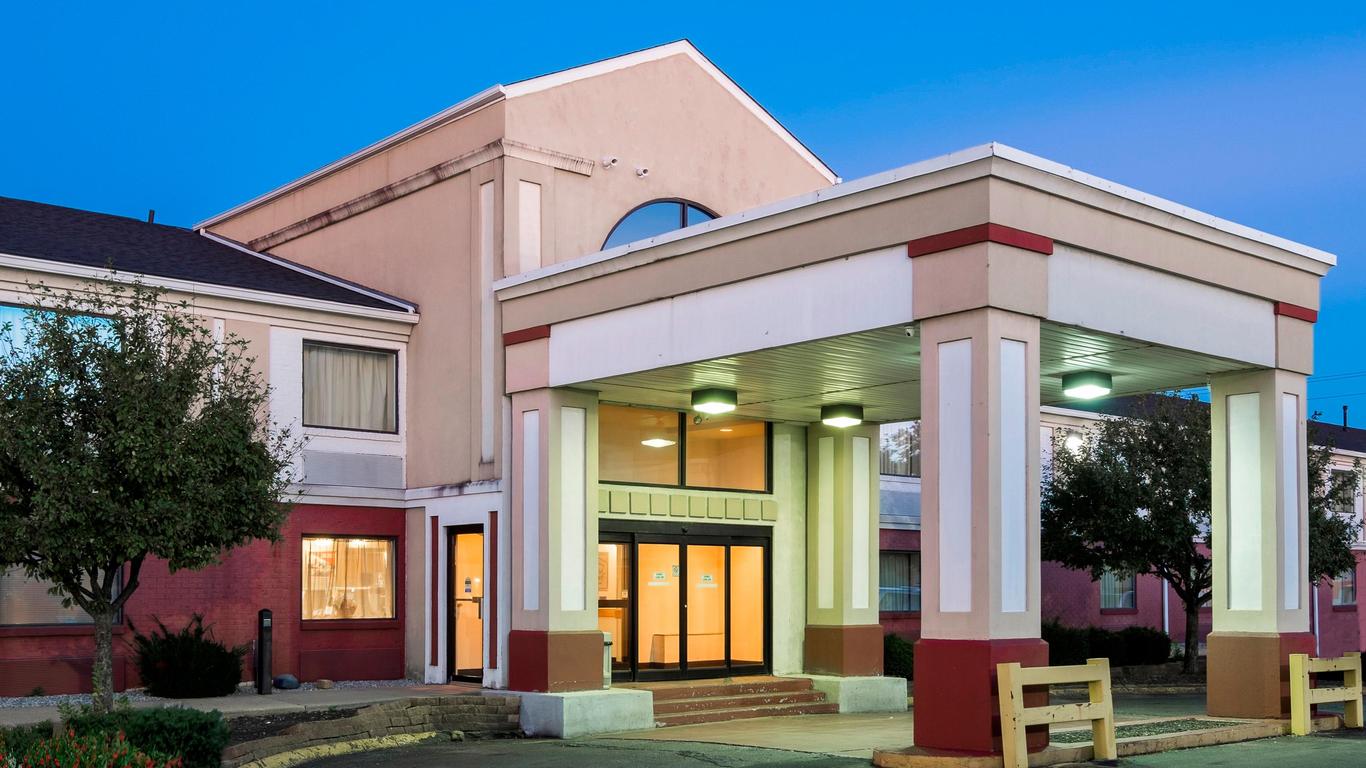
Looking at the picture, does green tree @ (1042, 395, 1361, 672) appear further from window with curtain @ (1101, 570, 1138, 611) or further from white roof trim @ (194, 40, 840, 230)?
white roof trim @ (194, 40, 840, 230)

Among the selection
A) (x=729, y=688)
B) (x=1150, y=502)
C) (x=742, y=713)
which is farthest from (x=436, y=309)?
(x=1150, y=502)

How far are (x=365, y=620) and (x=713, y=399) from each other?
21.2 ft

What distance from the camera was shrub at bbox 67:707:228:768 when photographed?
13102 millimetres

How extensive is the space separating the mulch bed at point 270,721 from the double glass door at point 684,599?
178 inches

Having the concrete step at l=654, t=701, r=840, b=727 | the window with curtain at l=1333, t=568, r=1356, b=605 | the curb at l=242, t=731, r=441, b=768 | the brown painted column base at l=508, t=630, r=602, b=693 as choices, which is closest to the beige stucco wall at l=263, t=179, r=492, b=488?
the brown painted column base at l=508, t=630, r=602, b=693

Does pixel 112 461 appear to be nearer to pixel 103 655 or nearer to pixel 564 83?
pixel 103 655

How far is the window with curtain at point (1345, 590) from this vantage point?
136 ft

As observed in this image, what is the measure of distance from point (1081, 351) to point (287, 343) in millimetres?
11326

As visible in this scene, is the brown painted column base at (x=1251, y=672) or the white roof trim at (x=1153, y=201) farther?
the brown painted column base at (x=1251, y=672)

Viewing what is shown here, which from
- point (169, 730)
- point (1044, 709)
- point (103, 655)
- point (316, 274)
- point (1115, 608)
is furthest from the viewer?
point (1115, 608)

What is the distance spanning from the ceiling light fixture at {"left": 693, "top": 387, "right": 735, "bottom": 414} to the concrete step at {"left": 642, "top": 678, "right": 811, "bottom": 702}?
3.91 meters

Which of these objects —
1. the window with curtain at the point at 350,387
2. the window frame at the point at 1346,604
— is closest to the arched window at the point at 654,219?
the window with curtain at the point at 350,387

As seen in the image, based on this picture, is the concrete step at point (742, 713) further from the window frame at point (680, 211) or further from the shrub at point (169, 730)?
the shrub at point (169, 730)

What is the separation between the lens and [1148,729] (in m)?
16.4
